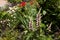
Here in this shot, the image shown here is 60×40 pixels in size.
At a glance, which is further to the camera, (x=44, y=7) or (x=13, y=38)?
(x=44, y=7)

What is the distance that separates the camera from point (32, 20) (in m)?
5.55

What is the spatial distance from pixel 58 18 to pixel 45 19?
333 mm

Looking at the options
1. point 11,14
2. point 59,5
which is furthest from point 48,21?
point 11,14

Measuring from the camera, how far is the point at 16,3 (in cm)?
671

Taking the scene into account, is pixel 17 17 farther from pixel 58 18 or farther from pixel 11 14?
pixel 58 18

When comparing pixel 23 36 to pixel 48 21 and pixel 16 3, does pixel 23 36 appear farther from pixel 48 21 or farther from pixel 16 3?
pixel 16 3

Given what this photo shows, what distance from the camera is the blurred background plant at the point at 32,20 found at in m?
5.41

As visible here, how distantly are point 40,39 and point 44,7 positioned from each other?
1063 millimetres

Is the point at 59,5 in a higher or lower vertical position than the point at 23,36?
higher

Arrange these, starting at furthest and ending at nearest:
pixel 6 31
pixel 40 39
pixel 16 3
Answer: pixel 16 3 < pixel 6 31 < pixel 40 39

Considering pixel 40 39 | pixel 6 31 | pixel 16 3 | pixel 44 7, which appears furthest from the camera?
pixel 16 3

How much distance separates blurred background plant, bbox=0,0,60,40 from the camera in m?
5.41

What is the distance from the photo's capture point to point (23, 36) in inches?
216

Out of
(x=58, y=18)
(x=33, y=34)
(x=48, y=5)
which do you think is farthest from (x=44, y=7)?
(x=33, y=34)
